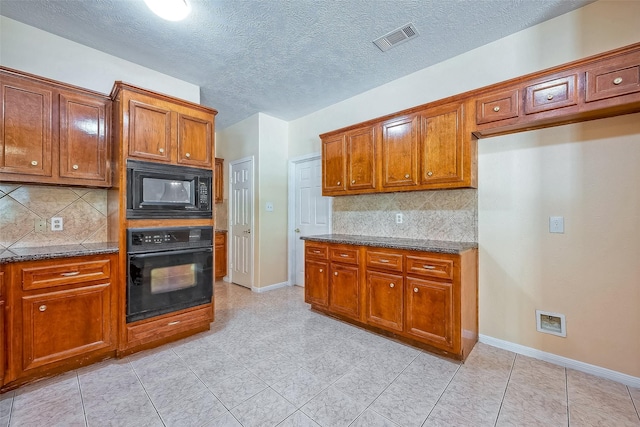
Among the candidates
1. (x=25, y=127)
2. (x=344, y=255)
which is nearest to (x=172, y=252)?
(x=25, y=127)

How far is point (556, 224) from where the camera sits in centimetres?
220

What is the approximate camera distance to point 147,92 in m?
2.38

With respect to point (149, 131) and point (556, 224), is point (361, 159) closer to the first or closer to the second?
point (556, 224)

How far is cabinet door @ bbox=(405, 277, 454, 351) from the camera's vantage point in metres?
2.22

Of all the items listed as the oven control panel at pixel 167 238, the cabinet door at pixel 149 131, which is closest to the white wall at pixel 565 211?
the oven control panel at pixel 167 238

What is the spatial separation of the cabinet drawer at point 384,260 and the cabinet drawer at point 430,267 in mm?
107

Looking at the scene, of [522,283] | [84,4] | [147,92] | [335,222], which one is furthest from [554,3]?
[84,4]

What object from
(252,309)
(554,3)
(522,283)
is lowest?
(252,309)

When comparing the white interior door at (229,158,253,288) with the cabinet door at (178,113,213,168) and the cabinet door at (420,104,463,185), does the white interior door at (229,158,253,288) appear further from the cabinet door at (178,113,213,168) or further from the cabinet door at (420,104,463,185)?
the cabinet door at (420,104,463,185)

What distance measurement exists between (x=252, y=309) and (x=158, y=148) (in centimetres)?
214

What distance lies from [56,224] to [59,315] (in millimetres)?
903

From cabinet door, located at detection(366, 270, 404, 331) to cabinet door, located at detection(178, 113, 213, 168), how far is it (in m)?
2.05

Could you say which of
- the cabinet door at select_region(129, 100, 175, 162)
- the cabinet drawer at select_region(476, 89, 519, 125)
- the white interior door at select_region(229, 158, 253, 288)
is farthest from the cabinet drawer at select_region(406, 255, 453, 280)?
the white interior door at select_region(229, 158, 253, 288)

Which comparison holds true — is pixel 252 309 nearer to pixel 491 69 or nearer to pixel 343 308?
pixel 343 308
